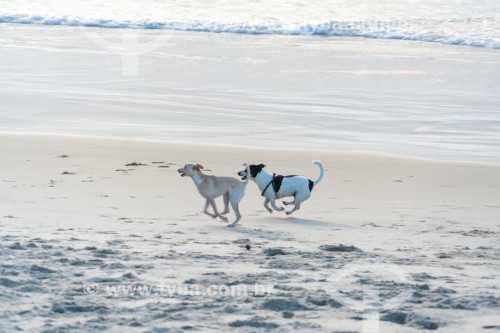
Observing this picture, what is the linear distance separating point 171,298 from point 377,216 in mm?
3490

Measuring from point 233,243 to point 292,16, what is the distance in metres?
23.4

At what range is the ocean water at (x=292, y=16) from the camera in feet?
88.2

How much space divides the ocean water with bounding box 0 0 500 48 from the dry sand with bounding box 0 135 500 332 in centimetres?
1568

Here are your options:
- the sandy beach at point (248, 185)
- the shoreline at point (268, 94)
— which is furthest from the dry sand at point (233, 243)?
the shoreline at point (268, 94)

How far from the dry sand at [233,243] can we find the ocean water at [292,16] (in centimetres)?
1568

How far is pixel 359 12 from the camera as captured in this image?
30484 millimetres

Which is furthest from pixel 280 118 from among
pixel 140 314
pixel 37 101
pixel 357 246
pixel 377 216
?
pixel 140 314

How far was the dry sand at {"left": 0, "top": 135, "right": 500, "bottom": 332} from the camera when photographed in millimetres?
5344

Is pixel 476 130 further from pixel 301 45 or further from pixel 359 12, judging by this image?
→ pixel 359 12

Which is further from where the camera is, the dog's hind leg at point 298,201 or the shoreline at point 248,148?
the shoreline at point 248,148

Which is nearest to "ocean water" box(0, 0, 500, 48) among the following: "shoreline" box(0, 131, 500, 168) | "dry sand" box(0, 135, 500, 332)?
"shoreline" box(0, 131, 500, 168)

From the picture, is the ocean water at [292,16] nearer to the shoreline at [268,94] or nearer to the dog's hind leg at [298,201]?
the shoreline at [268,94]

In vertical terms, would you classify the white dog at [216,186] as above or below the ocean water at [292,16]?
below

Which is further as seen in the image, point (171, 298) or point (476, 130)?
point (476, 130)
